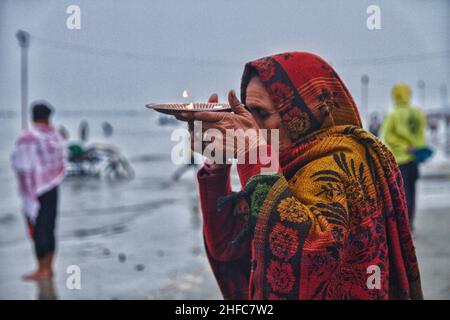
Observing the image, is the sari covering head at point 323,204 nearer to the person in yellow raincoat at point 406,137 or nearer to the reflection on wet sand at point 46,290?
the reflection on wet sand at point 46,290

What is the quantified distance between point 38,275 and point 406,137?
4269mm

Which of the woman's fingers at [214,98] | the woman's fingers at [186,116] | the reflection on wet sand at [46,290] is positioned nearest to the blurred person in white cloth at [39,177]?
the reflection on wet sand at [46,290]

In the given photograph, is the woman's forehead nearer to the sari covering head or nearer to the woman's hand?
the sari covering head

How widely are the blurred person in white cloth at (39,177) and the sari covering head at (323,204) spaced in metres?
4.86

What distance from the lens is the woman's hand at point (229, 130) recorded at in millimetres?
1765

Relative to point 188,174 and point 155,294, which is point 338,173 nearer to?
point 155,294

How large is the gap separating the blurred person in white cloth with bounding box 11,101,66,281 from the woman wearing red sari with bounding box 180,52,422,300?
4867 millimetres

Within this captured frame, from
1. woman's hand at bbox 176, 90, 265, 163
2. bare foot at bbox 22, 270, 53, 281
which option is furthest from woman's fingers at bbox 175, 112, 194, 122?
bare foot at bbox 22, 270, 53, 281

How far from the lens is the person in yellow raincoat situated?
7070mm

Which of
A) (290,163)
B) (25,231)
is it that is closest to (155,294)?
(290,163)

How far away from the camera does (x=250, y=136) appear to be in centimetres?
→ 179

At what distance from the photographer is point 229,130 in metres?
1.77

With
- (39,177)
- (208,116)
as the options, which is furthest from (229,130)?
(39,177)
